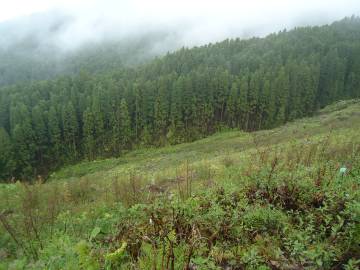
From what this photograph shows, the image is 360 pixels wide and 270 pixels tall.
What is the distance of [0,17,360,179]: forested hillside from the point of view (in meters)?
50.9

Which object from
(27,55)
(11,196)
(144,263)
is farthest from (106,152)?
(27,55)

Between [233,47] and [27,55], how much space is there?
13257 cm

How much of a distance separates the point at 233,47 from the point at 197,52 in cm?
Result: 1307

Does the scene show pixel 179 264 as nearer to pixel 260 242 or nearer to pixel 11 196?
pixel 260 242

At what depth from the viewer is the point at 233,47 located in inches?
3703

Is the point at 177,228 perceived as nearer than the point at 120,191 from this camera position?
Yes

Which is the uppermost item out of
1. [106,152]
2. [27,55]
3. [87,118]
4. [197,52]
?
[27,55]

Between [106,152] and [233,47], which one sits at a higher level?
[233,47]

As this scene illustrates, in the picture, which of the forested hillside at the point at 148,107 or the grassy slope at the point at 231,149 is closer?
the grassy slope at the point at 231,149

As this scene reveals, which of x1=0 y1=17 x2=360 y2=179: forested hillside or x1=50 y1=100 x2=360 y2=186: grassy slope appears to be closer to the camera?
x1=50 y1=100 x2=360 y2=186: grassy slope

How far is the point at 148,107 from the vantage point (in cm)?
5794

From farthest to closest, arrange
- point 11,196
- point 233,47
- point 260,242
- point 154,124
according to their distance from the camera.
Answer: point 233,47 → point 154,124 → point 11,196 → point 260,242

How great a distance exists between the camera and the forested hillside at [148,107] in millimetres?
50875

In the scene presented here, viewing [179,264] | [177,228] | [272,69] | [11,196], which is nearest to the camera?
[179,264]
